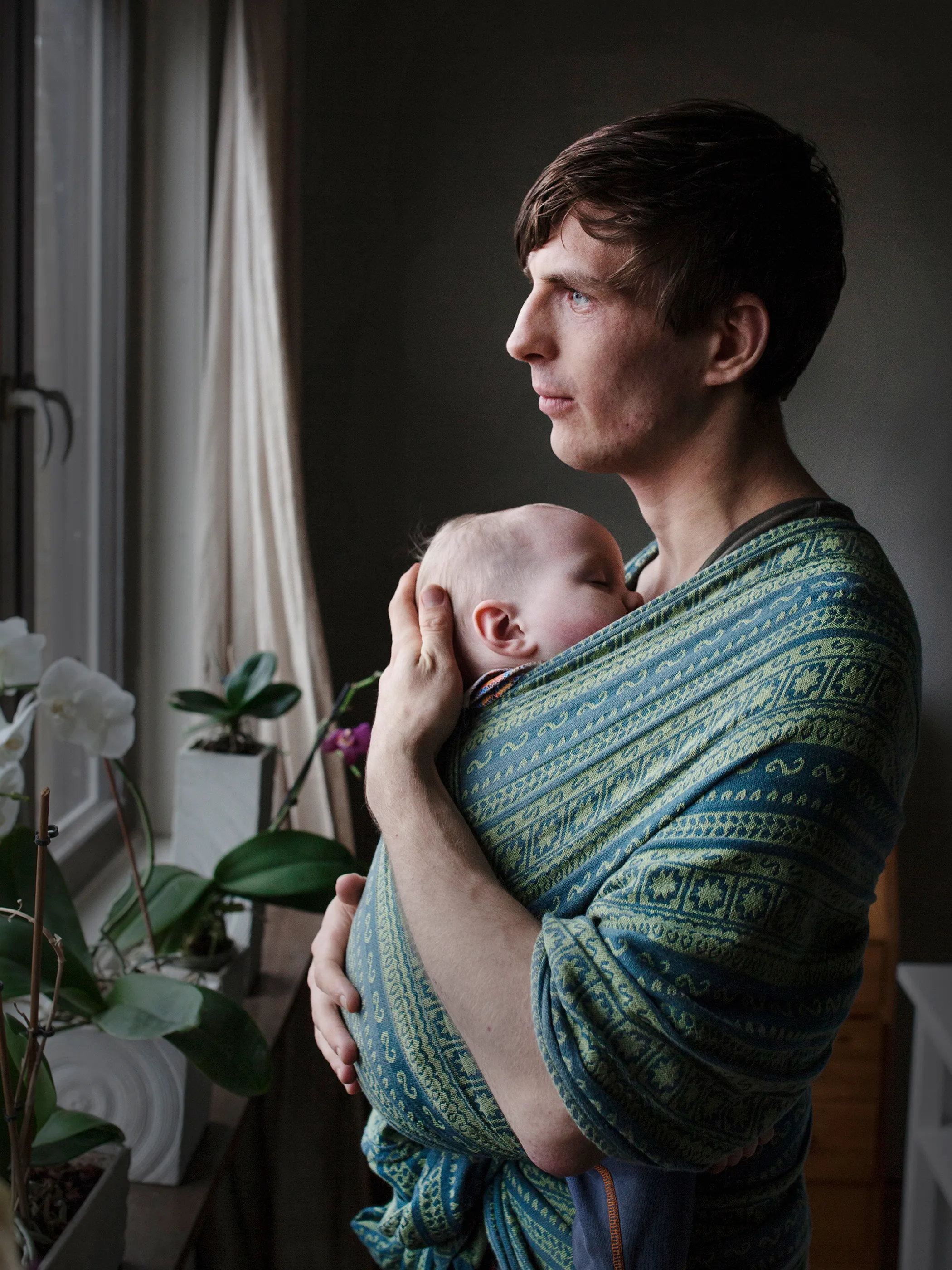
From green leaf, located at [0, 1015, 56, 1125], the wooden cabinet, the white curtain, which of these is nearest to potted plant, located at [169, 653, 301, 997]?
the white curtain

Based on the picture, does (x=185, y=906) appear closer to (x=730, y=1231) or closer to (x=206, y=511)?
(x=730, y=1231)

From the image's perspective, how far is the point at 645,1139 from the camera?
64 cm

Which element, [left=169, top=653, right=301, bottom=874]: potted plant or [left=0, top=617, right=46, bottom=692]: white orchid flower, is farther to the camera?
[left=169, top=653, right=301, bottom=874]: potted plant

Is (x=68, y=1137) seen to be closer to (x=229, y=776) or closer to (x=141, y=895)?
(x=141, y=895)

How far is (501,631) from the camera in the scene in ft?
2.93

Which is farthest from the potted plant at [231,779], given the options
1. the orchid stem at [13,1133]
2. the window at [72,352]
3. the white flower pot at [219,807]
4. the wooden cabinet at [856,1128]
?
the wooden cabinet at [856,1128]

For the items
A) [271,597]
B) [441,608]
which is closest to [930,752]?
[271,597]

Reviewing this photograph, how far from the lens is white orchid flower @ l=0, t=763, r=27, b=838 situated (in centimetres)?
72

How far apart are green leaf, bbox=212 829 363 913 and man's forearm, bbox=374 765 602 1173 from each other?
1.92ft

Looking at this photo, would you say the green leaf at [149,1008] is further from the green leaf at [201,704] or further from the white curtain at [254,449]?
the white curtain at [254,449]

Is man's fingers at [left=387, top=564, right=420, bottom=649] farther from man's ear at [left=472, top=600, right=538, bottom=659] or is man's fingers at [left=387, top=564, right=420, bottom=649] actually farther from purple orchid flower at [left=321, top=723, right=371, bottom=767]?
purple orchid flower at [left=321, top=723, right=371, bottom=767]

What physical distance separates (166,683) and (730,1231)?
64.5 inches

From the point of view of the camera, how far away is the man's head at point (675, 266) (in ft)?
2.63

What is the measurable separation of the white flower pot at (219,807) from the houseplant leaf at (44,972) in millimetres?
493
